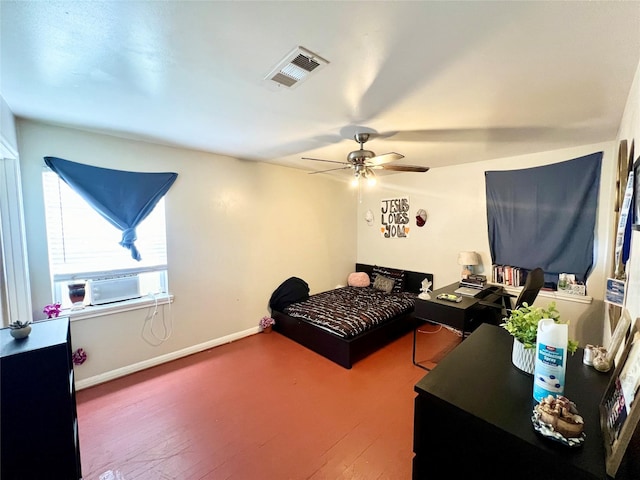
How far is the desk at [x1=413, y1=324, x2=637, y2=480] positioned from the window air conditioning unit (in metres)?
2.93

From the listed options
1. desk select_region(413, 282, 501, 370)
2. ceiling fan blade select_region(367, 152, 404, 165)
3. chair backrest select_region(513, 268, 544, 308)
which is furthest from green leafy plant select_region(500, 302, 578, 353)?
ceiling fan blade select_region(367, 152, 404, 165)

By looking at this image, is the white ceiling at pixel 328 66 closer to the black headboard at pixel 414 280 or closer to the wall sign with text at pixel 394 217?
the wall sign with text at pixel 394 217

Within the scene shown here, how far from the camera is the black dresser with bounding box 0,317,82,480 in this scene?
1227 millimetres

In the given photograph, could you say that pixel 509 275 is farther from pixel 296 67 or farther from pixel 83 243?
pixel 83 243

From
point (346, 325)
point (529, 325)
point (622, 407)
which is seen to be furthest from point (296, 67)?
point (346, 325)

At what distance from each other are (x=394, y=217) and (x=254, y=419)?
354 cm

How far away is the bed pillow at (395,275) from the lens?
437 cm

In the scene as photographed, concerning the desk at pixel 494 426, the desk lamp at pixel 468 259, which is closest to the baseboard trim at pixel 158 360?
the desk at pixel 494 426

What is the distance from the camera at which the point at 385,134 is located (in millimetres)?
2506

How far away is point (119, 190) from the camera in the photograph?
2643 millimetres

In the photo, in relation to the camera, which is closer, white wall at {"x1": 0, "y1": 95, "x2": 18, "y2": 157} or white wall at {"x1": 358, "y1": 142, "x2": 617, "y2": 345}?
white wall at {"x1": 0, "y1": 95, "x2": 18, "y2": 157}

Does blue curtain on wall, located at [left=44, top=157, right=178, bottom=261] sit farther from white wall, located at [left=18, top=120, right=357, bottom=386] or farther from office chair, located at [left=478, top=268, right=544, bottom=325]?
office chair, located at [left=478, top=268, right=544, bottom=325]

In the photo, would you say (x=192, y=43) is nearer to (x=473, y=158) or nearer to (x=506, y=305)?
(x=473, y=158)

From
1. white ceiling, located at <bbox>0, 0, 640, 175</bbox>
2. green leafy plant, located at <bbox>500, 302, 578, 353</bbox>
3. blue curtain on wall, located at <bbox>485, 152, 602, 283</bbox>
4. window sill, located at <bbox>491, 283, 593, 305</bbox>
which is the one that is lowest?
window sill, located at <bbox>491, 283, 593, 305</bbox>
